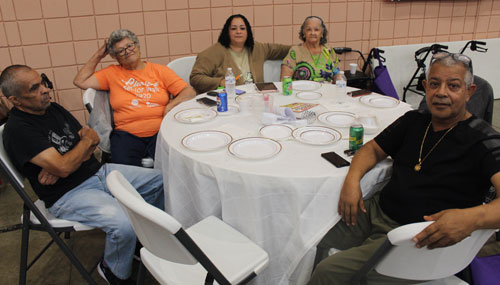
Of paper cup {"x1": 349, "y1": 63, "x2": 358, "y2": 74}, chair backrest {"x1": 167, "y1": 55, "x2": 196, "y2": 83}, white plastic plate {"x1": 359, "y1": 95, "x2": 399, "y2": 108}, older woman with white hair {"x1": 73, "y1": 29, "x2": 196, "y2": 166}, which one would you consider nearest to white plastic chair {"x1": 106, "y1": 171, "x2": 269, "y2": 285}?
older woman with white hair {"x1": 73, "y1": 29, "x2": 196, "y2": 166}

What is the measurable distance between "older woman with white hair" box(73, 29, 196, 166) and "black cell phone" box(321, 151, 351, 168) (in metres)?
1.33

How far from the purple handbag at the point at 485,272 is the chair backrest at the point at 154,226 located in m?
1.10

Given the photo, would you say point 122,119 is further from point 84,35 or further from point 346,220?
point 346,220

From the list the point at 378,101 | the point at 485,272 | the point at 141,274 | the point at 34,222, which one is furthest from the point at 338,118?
the point at 34,222

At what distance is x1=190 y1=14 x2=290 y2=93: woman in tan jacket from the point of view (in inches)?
120

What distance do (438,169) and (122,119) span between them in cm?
202

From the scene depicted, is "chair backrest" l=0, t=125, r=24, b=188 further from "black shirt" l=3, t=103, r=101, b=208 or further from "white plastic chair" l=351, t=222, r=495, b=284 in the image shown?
"white plastic chair" l=351, t=222, r=495, b=284

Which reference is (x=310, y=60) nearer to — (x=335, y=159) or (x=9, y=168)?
(x=335, y=159)

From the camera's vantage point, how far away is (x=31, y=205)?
5.86 feet

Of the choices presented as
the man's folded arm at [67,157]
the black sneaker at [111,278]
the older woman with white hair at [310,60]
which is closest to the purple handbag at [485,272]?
the black sneaker at [111,278]

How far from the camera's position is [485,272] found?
4.90 feet

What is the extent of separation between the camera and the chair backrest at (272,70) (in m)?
3.38

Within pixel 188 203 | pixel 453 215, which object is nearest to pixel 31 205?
pixel 188 203

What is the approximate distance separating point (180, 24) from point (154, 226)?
2.96 metres
